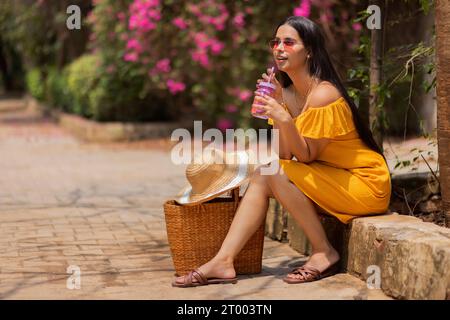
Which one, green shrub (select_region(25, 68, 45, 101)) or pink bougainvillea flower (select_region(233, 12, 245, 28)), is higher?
pink bougainvillea flower (select_region(233, 12, 245, 28))

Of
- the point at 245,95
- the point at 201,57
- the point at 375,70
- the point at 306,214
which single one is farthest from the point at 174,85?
the point at 306,214

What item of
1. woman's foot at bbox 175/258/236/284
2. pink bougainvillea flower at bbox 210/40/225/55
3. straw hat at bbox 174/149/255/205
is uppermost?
pink bougainvillea flower at bbox 210/40/225/55

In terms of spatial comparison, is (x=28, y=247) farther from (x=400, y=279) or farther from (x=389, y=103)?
(x=389, y=103)

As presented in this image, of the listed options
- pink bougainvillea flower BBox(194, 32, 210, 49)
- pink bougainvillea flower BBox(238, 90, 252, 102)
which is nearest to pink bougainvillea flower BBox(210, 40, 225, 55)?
pink bougainvillea flower BBox(194, 32, 210, 49)

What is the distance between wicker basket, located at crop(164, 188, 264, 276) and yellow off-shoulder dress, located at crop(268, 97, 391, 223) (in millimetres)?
428

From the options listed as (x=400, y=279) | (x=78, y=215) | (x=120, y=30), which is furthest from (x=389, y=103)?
(x=400, y=279)

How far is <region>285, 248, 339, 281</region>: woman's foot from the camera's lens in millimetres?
4259

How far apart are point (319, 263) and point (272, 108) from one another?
0.90 meters

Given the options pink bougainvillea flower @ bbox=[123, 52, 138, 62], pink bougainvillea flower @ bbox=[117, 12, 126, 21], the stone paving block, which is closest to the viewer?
the stone paving block

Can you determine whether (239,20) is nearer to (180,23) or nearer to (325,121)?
(180,23)

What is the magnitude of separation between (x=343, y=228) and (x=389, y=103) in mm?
6083

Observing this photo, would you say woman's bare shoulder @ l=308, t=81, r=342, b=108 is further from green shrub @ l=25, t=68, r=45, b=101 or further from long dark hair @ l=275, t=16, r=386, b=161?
green shrub @ l=25, t=68, r=45, b=101

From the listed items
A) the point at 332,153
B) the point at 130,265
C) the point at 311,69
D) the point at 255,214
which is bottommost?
the point at 130,265
